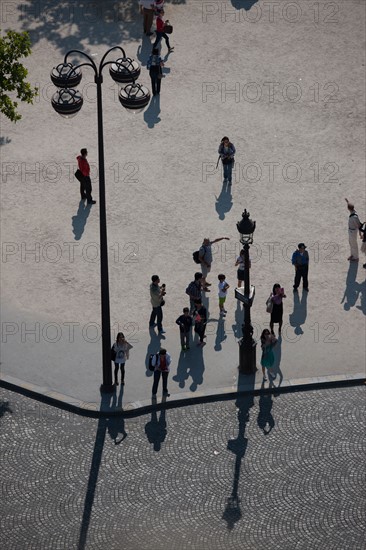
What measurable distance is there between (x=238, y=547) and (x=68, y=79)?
9.65 metres

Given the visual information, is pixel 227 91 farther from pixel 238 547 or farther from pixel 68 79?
pixel 238 547

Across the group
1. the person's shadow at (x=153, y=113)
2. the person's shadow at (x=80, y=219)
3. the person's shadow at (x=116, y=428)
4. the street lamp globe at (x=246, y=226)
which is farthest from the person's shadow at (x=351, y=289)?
the person's shadow at (x=153, y=113)

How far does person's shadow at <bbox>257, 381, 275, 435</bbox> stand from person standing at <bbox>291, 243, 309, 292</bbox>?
154 inches

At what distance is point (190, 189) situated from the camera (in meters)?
32.3

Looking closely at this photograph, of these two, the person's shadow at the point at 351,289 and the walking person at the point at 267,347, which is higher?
the person's shadow at the point at 351,289

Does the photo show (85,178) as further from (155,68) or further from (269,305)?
(269,305)

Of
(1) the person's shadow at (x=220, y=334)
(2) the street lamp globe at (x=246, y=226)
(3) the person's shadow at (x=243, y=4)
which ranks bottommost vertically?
(1) the person's shadow at (x=220, y=334)

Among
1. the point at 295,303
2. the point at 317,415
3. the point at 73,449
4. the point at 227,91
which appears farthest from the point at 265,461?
the point at 227,91

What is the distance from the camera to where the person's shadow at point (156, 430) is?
2391 cm

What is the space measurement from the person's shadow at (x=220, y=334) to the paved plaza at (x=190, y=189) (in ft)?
0.13

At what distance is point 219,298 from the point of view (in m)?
27.7

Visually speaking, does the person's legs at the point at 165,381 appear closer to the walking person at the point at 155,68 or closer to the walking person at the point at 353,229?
the walking person at the point at 353,229

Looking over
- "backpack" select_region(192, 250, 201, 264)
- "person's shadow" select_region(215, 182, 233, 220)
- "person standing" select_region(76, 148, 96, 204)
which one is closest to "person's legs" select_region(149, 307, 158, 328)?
"backpack" select_region(192, 250, 201, 264)

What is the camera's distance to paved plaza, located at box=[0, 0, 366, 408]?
88.1 feet
